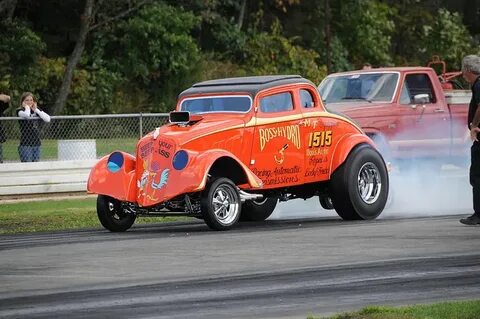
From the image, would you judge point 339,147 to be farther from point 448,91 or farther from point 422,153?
point 448,91

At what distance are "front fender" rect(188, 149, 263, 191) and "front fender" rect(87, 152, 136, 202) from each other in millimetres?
1025

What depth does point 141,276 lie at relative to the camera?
11812 millimetres

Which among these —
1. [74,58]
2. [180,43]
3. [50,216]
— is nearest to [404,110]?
[50,216]

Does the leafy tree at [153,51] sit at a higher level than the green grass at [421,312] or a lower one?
higher

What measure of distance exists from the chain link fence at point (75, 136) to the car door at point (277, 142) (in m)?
6.58

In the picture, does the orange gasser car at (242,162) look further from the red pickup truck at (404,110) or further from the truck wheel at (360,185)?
the red pickup truck at (404,110)

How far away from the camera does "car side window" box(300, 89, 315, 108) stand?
1756 cm

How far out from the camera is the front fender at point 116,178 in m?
16.3

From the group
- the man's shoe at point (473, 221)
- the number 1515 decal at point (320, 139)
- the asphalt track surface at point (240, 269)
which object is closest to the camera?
the asphalt track surface at point (240, 269)

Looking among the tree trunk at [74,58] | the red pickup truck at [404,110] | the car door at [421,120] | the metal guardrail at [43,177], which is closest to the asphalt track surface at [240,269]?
the red pickup truck at [404,110]

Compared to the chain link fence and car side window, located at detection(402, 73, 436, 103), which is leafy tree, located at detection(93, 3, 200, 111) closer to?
the chain link fence

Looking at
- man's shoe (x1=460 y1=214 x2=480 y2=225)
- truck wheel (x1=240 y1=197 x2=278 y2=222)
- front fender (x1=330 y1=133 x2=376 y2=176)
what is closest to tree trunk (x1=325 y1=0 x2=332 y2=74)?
truck wheel (x1=240 y1=197 x2=278 y2=222)

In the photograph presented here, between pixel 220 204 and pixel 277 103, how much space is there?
1.85m


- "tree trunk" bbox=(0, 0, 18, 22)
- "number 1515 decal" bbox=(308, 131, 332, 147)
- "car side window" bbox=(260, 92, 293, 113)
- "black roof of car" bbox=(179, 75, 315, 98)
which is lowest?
"number 1515 decal" bbox=(308, 131, 332, 147)
